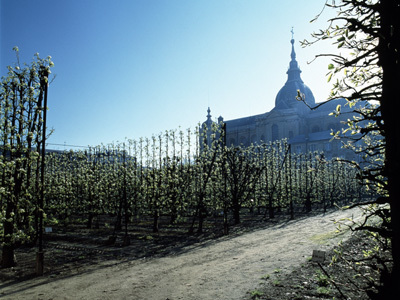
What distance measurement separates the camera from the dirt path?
9.68m

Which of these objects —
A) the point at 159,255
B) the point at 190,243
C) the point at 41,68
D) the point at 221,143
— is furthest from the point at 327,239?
the point at 41,68

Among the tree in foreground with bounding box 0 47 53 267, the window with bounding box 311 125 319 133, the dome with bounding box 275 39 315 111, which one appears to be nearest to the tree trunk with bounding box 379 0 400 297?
the tree in foreground with bounding box 0 47 53 267

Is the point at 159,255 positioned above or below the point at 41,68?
below

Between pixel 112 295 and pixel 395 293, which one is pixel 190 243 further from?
pixel 395 293

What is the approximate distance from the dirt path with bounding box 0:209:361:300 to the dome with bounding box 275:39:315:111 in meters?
80.1

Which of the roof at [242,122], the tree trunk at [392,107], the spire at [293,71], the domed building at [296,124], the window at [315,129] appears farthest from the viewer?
the roof at [242,122]

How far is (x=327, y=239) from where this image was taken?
1731cm

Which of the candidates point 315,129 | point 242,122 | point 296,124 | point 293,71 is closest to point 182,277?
point 296,124

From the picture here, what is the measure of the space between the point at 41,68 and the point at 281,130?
262 feet

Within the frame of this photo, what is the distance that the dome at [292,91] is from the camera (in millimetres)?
92044

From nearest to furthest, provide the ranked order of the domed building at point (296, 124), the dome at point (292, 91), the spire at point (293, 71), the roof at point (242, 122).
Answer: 1. the domed building at point (296, 124)
2. the dome at point (292, 91)
3. the spire at point (293, 71)
4. the roof at point (242, 122)

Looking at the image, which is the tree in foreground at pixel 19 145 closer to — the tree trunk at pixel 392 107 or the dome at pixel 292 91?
the tree trunk at pixel 392 107

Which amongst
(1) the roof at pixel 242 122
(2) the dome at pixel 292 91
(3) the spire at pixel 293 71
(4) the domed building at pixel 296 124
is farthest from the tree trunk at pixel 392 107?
(3) the spire at pixel 293 71

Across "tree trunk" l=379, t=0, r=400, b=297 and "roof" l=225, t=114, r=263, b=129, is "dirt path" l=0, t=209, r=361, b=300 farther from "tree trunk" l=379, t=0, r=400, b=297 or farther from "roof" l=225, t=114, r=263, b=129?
"roof" l=225, t=114, r=263, b=129
